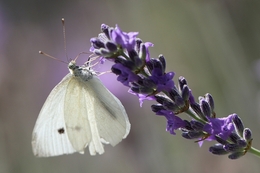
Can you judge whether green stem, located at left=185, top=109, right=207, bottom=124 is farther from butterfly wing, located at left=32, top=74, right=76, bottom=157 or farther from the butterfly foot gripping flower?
butterfly wing, located at left=32, top=74, right=76, bottom=157

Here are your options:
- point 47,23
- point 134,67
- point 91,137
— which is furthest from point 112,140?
point 47,23

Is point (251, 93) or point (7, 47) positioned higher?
point (7, 47)

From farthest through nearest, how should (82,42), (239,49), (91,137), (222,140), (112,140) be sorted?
(82,42)
(239,49)
(91,137)
(112,140)
(222,140)

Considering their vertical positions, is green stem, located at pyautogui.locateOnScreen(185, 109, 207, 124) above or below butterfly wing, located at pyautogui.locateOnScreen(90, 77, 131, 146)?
below

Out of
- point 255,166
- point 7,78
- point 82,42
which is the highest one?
point 82,42

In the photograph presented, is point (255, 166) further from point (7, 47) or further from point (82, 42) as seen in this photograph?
point (7, 47)

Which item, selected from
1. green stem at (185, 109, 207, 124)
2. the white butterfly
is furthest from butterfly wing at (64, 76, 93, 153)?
green stem at (185, 109, 207, 124)
